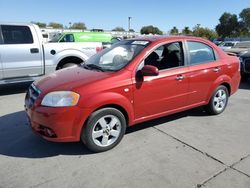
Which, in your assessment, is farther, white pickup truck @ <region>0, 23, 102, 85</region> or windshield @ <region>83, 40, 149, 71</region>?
white pickup truck @ <region>0, 23, 102, 85</region>

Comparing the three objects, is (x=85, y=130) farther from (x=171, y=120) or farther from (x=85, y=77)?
(x=171, y=120)

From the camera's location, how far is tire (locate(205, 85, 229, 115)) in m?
4.72

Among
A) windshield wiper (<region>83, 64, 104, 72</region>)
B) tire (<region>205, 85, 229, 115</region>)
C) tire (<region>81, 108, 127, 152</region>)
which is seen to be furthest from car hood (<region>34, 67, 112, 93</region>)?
tire (<region>205, 85, 229, 115</region>)

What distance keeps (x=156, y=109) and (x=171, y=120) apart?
2.80 feet

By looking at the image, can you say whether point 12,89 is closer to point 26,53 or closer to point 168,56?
point 26,53

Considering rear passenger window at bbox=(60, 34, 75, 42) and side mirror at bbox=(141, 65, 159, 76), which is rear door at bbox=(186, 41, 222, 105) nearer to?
side mirror at bbox=(141, 65, 159, 76)

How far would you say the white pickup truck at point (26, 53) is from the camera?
6.18 metres

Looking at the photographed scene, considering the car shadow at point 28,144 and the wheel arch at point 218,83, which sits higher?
the wheel arch at point 218,83

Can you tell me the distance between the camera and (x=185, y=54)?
417cm

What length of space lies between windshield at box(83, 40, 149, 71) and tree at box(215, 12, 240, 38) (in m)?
78.7

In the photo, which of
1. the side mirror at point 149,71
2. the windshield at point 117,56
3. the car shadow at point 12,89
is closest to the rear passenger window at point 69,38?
the car shadow at point 12,89

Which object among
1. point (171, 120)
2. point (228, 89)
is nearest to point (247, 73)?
point (228, 89)

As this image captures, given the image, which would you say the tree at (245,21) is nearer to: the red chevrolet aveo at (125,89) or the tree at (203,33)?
the tree at (203,33)

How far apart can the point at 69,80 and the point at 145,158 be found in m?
1.51
